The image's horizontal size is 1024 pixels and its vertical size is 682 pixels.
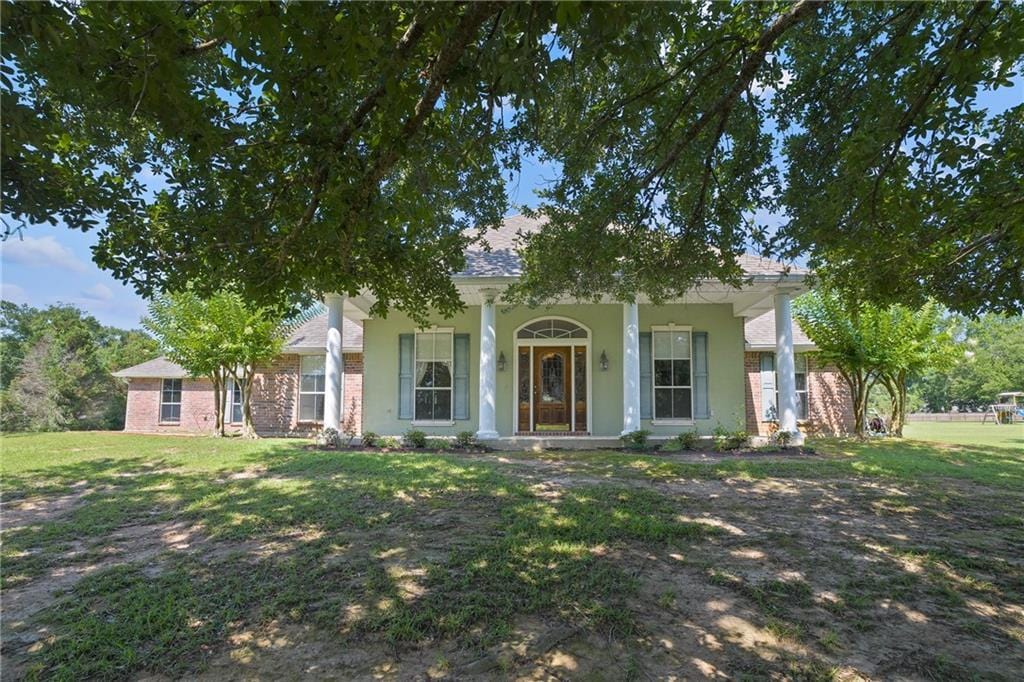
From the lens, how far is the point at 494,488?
646cm

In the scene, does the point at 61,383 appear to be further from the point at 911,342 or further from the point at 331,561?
the point at 911,342

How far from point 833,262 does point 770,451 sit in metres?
4.83

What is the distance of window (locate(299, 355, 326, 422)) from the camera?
51.5ft

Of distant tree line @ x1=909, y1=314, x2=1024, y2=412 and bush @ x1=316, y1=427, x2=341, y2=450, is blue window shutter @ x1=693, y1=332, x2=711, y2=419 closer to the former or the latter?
bush @ x1=316, y1=427, x2=341, y2=450

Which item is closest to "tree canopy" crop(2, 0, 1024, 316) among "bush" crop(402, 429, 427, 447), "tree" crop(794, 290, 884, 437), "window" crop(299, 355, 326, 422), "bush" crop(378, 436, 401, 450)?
"bush" crop(402, 429, 427, 447)

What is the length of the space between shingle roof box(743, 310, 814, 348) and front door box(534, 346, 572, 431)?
5617 millimetres

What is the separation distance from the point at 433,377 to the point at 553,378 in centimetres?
289

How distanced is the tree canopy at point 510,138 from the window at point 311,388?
11066 millimetres

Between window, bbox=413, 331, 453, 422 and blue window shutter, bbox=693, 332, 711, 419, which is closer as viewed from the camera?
blue window shutter, bbox=693, 332, 711, 419

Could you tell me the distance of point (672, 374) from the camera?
12.5m

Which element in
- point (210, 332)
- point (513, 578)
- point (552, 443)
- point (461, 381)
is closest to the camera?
point (513, 578)

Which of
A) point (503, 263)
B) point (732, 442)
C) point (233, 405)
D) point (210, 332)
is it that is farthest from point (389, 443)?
point (233, 405)

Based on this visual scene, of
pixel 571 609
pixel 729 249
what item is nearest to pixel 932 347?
pixel 729 249

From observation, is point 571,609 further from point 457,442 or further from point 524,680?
point 457,442
